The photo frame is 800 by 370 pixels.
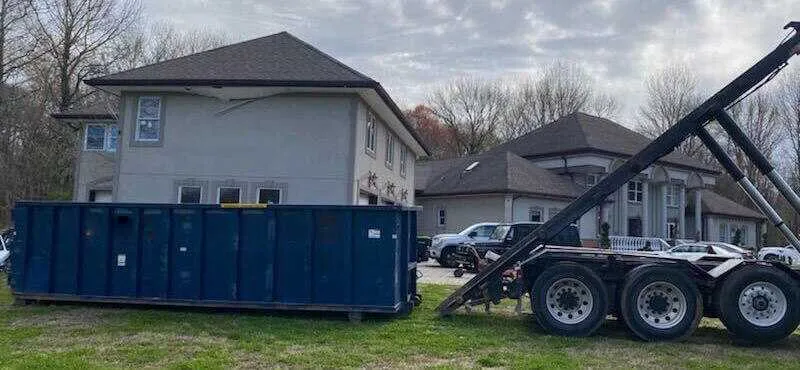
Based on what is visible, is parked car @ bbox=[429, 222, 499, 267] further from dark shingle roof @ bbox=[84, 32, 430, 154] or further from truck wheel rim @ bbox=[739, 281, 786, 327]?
truck wheel rim @ bbox=[739, 281, 786, 327]

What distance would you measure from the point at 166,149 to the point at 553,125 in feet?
101

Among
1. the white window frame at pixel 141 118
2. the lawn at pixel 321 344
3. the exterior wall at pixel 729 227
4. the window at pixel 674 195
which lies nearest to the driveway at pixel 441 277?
the lawn at pixel 321 344

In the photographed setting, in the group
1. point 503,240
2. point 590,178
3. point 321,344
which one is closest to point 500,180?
point 590,178

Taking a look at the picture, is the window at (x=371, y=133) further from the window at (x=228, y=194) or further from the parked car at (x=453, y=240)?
the parked car at (x=453, y=240)

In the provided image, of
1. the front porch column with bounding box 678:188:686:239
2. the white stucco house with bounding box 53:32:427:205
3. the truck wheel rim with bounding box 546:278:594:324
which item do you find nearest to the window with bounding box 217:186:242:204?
the white stucco house with bounding box 53:32:427:205

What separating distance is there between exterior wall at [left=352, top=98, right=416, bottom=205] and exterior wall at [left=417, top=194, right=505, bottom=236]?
5495 millimetres

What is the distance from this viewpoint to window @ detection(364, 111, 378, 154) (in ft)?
71.1

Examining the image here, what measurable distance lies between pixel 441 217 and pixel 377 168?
1546 centimetres

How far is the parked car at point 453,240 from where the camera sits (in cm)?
2483

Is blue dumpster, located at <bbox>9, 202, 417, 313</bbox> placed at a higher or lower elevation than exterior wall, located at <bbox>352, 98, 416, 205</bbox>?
lower

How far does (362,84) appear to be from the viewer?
18594mm

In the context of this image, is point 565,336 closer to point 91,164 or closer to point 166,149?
point 166,149

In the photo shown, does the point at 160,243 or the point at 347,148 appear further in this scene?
the point at 347,148

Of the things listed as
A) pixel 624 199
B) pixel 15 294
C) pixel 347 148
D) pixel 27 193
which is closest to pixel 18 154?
pixel 27 193
